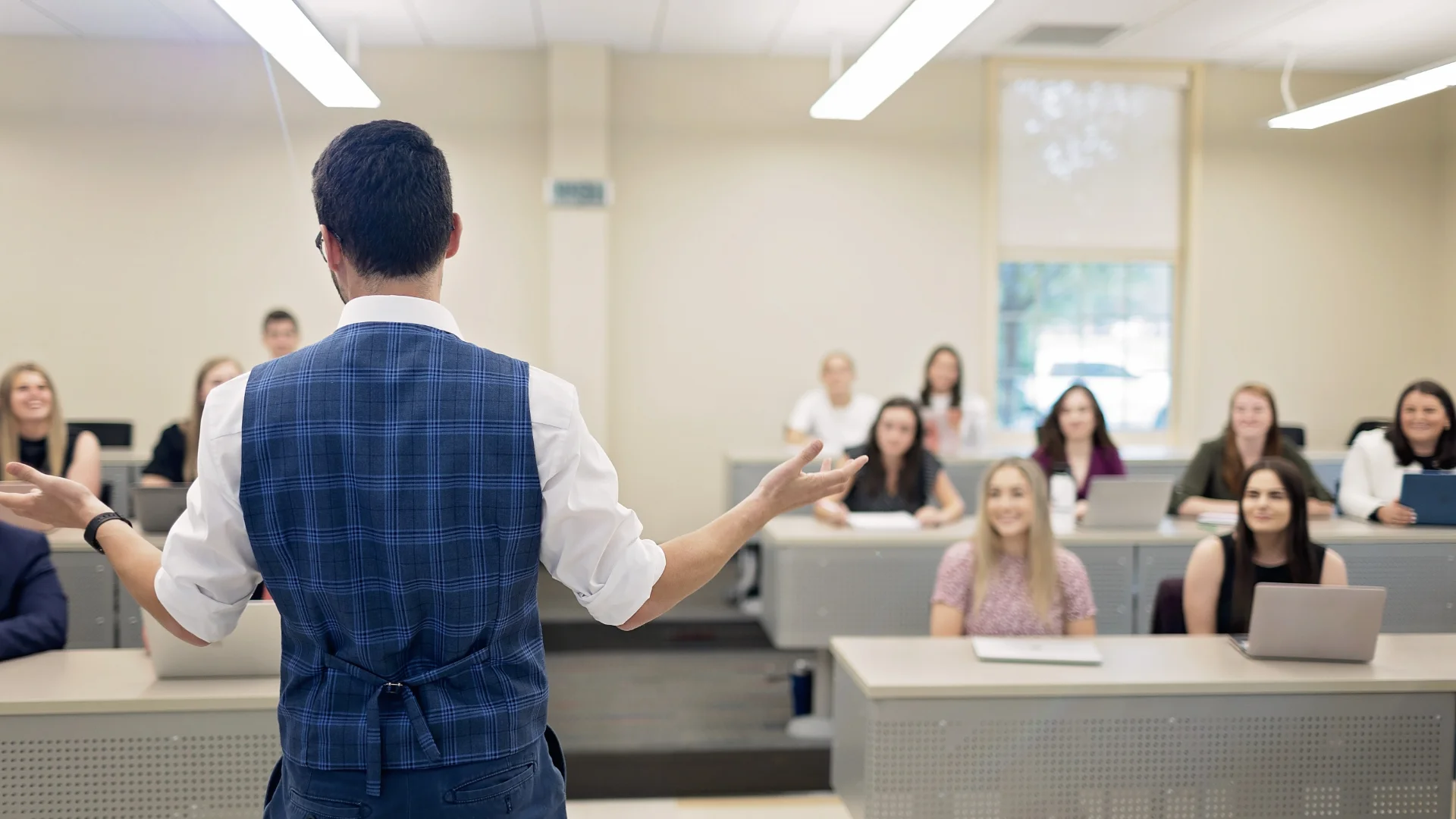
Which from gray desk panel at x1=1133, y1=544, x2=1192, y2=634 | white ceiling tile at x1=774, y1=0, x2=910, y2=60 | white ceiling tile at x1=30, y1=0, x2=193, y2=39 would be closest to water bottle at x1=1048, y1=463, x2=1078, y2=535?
gray desk panel at x1=1133, y1=544, x2=1192, y2=634

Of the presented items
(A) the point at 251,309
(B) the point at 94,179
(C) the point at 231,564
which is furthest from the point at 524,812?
(B) the point at 94,179

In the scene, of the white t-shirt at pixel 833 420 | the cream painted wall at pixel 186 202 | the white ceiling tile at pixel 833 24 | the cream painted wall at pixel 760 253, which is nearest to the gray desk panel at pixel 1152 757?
the white ceiling tile at pixel 833 24

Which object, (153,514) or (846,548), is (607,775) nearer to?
(846,548)

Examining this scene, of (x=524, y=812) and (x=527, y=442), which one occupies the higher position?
(x=527, y=442)

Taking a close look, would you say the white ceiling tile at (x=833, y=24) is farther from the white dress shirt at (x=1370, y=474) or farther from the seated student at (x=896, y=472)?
the white dress shirt at (x=1370, y=474)

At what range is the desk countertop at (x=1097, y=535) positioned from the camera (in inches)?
155

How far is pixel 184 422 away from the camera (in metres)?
4.67

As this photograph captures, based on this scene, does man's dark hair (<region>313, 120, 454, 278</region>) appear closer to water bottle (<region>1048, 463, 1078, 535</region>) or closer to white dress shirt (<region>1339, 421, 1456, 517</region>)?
water bottle (<region>1048, 463, 1078, 535</region>)

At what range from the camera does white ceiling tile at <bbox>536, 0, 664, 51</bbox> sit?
18.6 feet

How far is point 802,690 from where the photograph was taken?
4016mm

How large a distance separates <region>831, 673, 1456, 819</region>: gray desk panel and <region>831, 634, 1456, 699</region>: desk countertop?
0.10 feet

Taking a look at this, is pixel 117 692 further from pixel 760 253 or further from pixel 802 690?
pixel 760 253

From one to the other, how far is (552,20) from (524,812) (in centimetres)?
555

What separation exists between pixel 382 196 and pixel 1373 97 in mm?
5832
